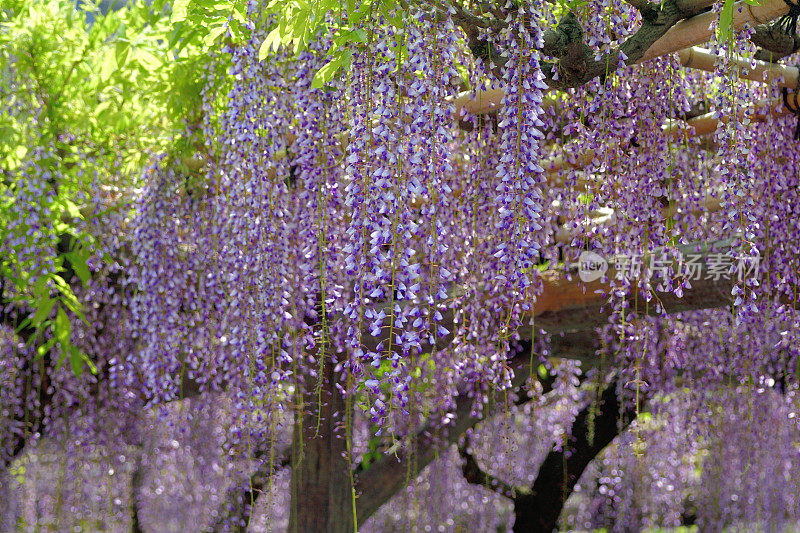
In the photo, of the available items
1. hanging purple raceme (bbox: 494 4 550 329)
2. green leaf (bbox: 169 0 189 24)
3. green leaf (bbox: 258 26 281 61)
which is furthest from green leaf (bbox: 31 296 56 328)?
hanging purple raceme (bbox: 494 4 550 329)

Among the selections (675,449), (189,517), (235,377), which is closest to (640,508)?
(675,449)

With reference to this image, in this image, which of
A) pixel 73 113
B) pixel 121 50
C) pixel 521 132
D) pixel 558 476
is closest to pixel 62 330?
pixel 73 113

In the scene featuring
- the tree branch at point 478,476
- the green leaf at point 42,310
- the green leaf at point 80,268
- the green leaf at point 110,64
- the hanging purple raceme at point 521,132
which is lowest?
the tree branch at point 478,476

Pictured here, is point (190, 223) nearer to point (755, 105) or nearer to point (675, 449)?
point (755, 105)

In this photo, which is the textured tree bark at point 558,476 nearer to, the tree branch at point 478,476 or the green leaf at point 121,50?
the tree branch at point 478,476

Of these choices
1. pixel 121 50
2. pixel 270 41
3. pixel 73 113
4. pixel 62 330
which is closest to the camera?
pixel 270 41

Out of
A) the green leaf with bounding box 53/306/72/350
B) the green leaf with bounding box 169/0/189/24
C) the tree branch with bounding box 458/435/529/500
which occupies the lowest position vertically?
the tree branch with bounding box 458/435/529/500

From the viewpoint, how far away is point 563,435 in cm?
529

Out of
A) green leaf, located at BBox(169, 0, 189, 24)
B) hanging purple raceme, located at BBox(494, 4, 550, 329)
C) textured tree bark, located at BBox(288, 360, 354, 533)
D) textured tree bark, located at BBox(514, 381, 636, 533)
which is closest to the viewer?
hanging purple raceme, located at BBox(494, 4, 550, 329)

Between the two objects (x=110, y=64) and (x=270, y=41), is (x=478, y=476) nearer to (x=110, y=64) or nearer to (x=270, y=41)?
(x=110, y=64)

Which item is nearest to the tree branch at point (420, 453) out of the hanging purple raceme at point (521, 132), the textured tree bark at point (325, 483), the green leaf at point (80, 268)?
the textured tree bark at point (325, 483)

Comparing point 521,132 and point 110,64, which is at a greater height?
point 110,64

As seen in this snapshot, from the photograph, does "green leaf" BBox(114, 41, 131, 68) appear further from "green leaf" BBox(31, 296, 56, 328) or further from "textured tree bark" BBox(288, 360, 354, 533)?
"textured tree bark" BBox(288, 360, 354, 533)

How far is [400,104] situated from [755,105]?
6.32 feet
